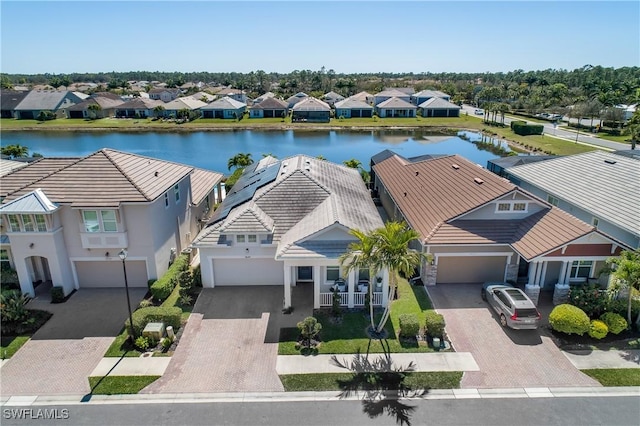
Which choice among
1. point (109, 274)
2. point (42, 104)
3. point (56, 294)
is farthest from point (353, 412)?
point (42, 104)

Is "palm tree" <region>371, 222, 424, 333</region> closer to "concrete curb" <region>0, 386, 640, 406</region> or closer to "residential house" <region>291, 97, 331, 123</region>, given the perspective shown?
"concrete curb" <region>0, 386, 640, 406</region>

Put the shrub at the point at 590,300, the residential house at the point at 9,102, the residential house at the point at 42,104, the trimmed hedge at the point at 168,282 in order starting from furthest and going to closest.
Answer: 1. the residential house at the point at 9,102
2. the residential house at the point at 42,104
3. the trimmed hedge at the point at 168,282
4. the shrub at the point at 590,300

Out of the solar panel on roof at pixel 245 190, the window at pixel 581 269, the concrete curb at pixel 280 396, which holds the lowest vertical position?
the concrete curb at pixel 280 396

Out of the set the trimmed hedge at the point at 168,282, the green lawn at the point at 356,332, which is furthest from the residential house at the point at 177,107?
the green lawn at the point at 356,332

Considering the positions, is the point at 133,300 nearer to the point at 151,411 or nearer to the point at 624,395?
the point at 151,411

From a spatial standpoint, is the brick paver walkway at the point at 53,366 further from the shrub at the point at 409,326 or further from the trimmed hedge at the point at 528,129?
the trimmed hedge at the point at 528,129

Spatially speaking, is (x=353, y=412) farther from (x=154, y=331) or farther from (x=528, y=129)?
(x=528, y=129)

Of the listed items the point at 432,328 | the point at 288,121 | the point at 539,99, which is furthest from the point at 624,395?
the point at 539,99
